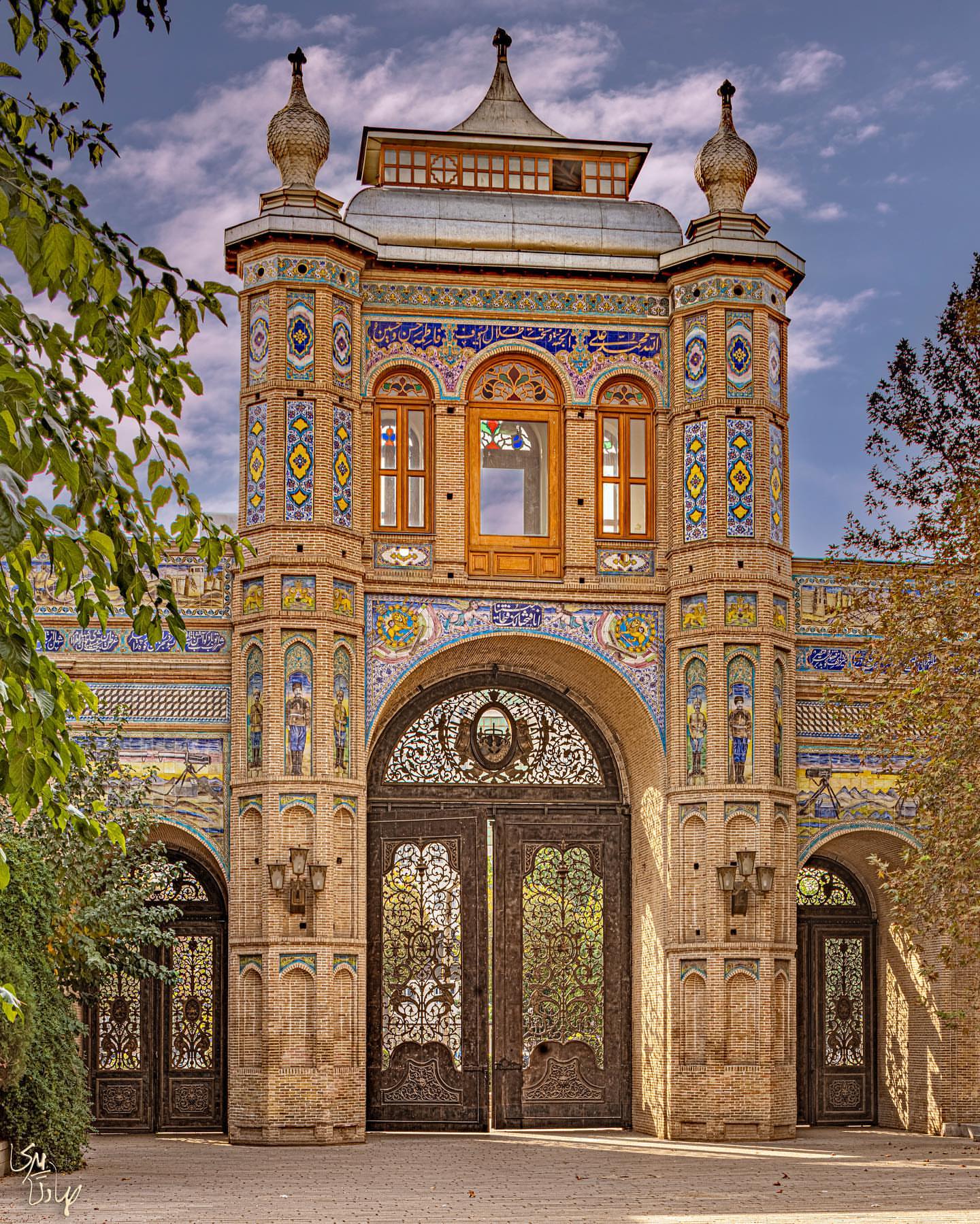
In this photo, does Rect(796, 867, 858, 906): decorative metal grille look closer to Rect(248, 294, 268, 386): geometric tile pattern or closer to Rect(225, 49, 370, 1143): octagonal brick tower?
Rect(225, 49, 370, 1143): octagonal brick tower

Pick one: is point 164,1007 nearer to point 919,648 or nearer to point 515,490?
point 515,490

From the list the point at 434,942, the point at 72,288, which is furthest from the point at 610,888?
the point at 72,288

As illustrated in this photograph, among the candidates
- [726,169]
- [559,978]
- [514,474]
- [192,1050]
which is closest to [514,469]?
[514,474]

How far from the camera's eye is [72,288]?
5.16m

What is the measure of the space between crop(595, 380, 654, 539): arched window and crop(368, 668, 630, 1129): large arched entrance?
204cm

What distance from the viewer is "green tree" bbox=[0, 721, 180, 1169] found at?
14.3 metres

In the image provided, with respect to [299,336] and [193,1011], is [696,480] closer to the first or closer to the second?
[299,336]

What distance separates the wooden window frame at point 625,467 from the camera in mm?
19625

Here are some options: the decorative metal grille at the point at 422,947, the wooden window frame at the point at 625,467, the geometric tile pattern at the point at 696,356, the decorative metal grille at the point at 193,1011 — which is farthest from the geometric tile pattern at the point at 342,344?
the decorative metal grille at the point at 193,1011

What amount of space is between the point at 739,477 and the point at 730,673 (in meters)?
2.03

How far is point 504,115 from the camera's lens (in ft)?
68.5

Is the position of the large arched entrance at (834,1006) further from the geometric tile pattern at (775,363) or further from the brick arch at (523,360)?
the brick arch at (523,360)

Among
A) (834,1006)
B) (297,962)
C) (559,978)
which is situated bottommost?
(834,1006)

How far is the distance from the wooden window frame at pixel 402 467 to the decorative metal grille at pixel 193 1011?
490cm
